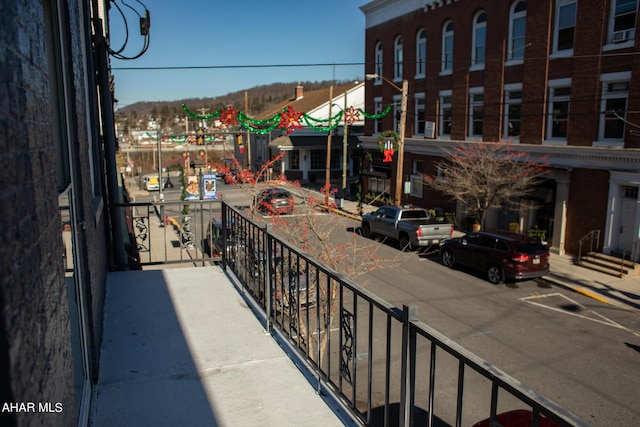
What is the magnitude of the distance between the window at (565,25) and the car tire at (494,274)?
949 centimetres

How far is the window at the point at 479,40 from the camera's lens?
25.1m

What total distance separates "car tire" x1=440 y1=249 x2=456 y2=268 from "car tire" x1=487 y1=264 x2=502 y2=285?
6.34 feet

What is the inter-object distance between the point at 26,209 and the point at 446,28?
28.8m

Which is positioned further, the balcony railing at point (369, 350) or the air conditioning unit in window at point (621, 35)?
the air conditioning unit in window at point (621, 35)

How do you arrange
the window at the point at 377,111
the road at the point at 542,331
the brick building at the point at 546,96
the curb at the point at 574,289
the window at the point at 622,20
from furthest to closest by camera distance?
the window at the point at 377,111 < the brick building at the point at 546,96 < the window at the point at 622,20 < the curb at the point at 574,289 < the road at the point at 542,331

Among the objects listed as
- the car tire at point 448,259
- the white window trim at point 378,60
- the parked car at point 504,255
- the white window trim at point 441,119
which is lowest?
the car tire at point 448,259

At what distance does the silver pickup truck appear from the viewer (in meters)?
22.0

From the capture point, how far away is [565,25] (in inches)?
822

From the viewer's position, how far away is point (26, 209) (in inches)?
64.2

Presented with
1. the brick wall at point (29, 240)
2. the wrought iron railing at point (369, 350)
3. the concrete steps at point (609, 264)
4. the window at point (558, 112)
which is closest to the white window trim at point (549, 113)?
the window at point (558, 112)

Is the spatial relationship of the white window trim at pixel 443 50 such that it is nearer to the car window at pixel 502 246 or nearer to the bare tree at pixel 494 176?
the bare tree at pixel 494 176

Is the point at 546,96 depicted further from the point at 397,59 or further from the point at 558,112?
the point at 397,59

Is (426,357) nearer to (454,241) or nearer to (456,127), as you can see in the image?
(454,241)

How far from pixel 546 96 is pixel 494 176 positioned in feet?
12.7
